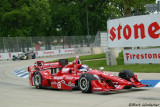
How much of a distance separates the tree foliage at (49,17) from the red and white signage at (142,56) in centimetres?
2364

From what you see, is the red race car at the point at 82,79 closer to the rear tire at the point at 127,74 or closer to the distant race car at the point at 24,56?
the rear tire at the point at 127,74

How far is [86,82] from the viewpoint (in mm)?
10359

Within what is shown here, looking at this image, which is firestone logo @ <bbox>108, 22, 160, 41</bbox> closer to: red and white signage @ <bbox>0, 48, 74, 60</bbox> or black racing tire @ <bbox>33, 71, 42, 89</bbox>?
black racing tire @ <bbox>33, 71, 42, 89</bbox>

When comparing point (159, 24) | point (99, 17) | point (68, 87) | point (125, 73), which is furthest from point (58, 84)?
point (99, 17)

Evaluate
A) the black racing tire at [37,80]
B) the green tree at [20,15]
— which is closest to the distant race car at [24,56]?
the green tree at [20,15]

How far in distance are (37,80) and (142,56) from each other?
8.71m

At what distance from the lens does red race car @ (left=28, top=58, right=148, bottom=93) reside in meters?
10.1

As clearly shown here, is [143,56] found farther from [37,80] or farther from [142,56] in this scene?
[37,80]

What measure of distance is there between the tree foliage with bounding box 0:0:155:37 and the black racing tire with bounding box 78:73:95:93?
33.7 meters

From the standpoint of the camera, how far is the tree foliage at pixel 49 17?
53344 mm

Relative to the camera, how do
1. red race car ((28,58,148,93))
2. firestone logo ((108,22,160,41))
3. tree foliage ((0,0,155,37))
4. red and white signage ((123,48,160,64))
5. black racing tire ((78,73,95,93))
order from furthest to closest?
tree foliage ((0,0,155,37)) < firestone logo ((108,22,160,41)) < red and white signage ((123,48,160,64)) < black racing tire ((78,73,95,93)) < red race car ((28,58,148,93))

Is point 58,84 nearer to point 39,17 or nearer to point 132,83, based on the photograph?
point 132,83

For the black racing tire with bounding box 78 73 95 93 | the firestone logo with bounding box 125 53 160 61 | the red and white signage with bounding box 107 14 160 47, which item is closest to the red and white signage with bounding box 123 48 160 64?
the firestone logo with bounding box 125 53 160 61

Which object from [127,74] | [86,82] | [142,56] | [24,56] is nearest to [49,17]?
[24,56]
